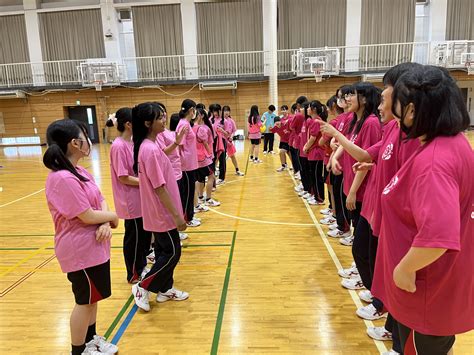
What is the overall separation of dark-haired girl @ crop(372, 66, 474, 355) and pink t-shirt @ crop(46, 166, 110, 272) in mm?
1600

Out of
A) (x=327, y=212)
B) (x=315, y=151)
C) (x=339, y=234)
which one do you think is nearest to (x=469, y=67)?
(x=315, y=151)

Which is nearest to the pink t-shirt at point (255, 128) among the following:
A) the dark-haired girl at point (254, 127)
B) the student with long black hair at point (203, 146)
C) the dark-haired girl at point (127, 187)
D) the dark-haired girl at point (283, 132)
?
the dark-haired girl at point (254, 127)

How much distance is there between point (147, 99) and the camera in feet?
57.2

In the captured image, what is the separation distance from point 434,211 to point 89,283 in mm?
1918

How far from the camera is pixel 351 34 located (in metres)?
16.4

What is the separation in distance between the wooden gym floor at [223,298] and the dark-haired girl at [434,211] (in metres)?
1.24

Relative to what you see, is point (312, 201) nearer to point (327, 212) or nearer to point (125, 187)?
point (327, 212)

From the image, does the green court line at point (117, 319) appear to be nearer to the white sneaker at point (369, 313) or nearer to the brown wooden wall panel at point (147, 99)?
the white sneaker at point (369, 313)

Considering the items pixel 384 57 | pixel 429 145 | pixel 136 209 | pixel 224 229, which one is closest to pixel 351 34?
pixel 384 57

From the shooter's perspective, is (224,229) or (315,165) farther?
(315,165)

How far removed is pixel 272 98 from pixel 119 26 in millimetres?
9070

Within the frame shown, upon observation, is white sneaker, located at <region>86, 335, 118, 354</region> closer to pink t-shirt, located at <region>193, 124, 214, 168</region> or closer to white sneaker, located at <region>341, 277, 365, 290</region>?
white sneaker, located at <region>341, 277, 365, 290</region>

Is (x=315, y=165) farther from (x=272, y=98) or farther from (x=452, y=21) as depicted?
(x=452, y=21)

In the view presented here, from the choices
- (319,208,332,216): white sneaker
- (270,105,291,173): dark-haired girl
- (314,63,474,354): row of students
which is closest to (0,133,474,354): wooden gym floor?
(319,208,332,216): white sneaker
